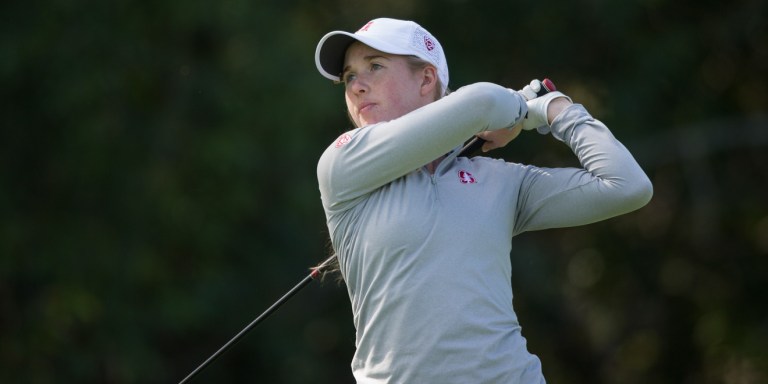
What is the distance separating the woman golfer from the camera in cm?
272

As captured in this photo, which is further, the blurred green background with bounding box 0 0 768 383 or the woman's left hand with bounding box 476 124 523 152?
the blurred green background with bounding box 0 0 768 383

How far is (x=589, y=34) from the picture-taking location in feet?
38.0

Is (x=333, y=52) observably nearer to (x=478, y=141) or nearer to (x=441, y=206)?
(x=478, y=141)

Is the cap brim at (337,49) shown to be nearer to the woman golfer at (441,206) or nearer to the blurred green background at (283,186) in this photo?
the woman golfer at (441,206)

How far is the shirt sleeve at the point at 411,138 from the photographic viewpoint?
109 inches

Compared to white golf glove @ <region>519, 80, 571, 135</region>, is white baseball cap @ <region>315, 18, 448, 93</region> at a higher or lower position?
higher

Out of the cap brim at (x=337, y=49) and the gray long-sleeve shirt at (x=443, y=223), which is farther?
the cap brim at (x=337, y=49)

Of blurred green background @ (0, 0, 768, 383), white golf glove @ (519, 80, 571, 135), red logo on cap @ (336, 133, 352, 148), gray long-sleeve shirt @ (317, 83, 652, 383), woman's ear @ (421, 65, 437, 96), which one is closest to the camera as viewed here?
gray long-sleeve shirt @ (317, 83, 652, 383)

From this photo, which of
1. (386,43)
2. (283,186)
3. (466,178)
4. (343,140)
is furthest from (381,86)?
(283,186)

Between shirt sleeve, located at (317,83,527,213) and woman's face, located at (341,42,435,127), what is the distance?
149mm

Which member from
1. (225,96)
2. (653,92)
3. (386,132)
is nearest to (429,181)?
(386,132)

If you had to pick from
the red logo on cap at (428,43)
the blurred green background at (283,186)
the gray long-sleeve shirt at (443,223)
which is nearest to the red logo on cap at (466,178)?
the gray long-sleeve shirt at (443,223)

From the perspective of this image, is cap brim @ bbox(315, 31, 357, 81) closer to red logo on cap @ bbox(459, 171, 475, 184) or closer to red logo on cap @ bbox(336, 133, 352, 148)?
red logo on cap @ bbox(336, 133, 352, 148)

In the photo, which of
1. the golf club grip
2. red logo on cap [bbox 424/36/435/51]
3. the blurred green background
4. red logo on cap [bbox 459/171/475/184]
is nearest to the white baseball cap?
red logo on cap [bbox 424/36/435/51]
